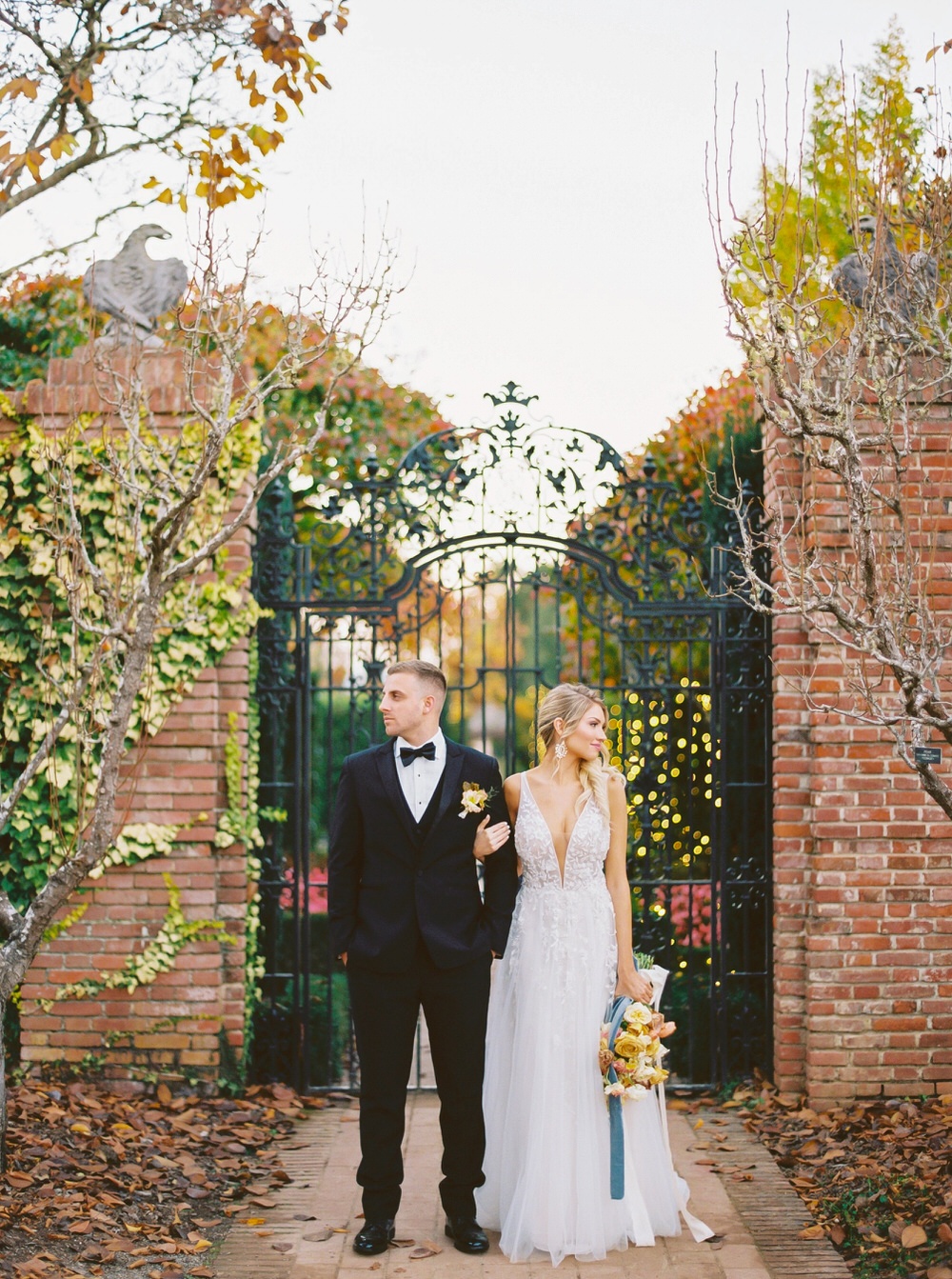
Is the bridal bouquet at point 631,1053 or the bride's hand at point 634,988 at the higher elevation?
the bride's hand at point 634,988

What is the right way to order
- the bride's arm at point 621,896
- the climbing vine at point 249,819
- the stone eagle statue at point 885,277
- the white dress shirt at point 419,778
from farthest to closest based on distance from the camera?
the climbing vine at point 249,819, the bride's arm at point 621,896, the white dress shirt at point 419,778, the stone eagle statue at point 885,277

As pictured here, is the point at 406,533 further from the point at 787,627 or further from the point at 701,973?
the point at 701,973

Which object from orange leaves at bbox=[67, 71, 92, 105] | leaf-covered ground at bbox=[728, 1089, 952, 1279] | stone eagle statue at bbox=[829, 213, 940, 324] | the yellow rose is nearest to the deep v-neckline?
the yellow rose

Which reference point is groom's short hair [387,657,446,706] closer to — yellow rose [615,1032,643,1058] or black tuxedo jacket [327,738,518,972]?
black tuxedo jacket [327,738,518,972]

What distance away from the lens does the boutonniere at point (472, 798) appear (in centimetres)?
389

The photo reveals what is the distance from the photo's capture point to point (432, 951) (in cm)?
391

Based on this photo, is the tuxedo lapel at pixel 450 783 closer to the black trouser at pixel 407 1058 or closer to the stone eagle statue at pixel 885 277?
the black trouser at pixel 407 1058

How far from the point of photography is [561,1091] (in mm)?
4012

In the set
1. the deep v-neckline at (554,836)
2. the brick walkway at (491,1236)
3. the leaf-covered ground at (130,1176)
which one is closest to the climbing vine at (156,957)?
the leaf-covered ground at (130,1176)

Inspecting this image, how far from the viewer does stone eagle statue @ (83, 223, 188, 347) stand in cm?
580

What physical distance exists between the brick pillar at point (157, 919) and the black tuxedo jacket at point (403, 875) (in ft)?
5.95

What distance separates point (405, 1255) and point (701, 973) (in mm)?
2785

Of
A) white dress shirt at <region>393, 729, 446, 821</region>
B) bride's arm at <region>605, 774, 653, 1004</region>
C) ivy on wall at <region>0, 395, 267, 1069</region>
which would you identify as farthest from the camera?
ivy on wall at <region>0, 395, 267, 1069</region>

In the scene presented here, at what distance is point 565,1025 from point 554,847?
58 cm
